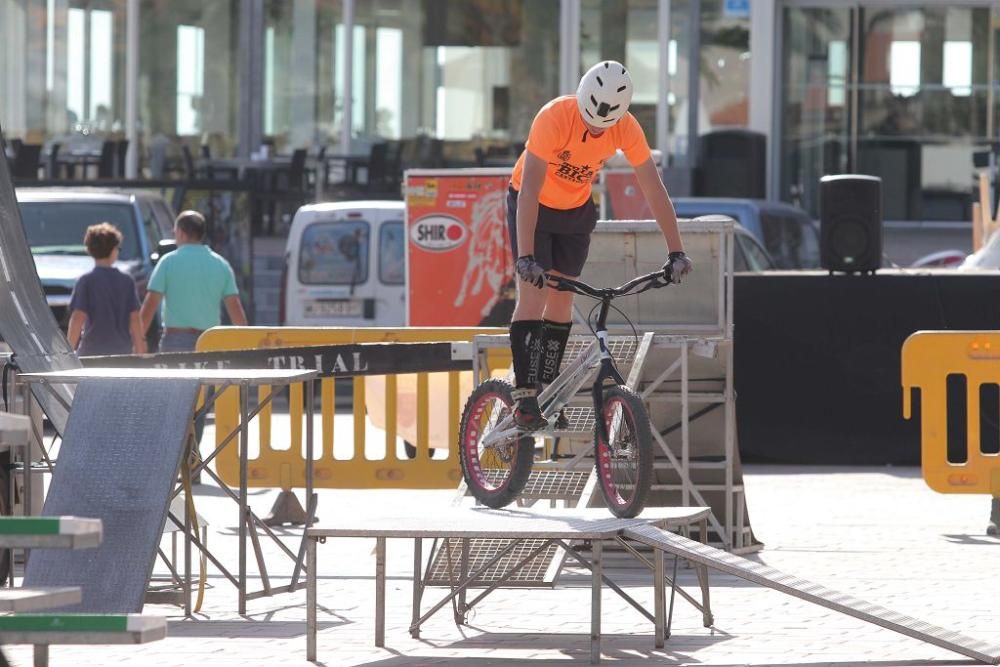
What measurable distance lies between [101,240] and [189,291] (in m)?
0.80

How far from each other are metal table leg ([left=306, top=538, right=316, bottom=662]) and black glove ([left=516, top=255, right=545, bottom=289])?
1.45 meters

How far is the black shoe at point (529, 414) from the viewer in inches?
347

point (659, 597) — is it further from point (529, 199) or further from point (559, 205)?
point (559, 205)

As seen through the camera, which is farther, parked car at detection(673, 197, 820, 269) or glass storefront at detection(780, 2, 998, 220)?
glass storefront at detection(780, 2, 998, 220)

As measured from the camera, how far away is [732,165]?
35.1m

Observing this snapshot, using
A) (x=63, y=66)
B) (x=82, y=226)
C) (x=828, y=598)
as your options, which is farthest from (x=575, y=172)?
(x=63, y=66)

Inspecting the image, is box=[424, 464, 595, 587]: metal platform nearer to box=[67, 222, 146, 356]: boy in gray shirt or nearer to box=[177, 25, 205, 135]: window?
box=[67, 222, 146, 356]: boy in gray shirt

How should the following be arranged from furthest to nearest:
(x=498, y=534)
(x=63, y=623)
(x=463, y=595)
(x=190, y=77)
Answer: (x=190, y=77) → (x=463, y=595) → (x=498, y=534) → (x=63, y=623)

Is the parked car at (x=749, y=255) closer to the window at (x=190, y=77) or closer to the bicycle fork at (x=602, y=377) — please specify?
the bicycle fork at (x=602, y=377)

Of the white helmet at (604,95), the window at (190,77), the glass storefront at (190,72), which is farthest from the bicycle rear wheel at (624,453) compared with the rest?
the window at (190,77)

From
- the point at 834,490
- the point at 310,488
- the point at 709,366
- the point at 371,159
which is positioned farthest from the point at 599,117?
the point at 371,159

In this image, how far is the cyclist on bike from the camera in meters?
8.39

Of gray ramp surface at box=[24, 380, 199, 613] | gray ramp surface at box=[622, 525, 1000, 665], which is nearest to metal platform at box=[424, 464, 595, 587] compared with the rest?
gray ramp surface at box=[622, 525, 1000, 665]

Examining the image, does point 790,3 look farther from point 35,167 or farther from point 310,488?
point 310,488
